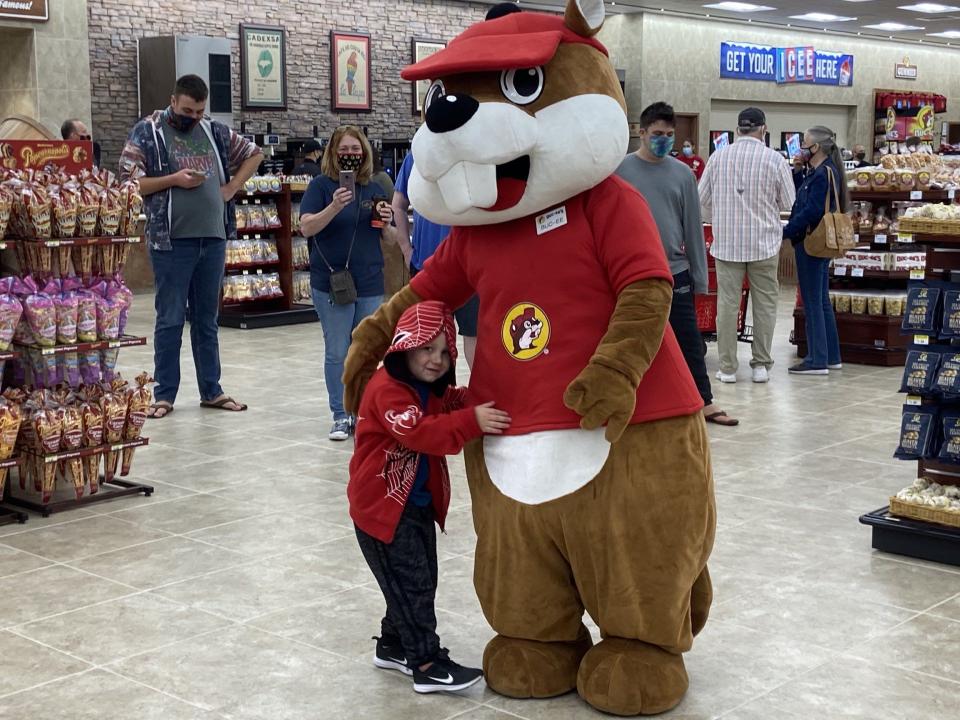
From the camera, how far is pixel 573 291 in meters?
3.12

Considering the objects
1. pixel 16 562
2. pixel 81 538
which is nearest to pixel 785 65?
pixel 81 538

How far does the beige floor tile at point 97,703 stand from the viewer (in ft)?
10.4

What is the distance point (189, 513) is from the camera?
5098 millimetres

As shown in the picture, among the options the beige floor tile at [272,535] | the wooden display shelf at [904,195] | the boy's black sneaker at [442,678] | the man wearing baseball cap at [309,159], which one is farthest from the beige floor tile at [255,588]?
the man wearing baseball cap at [309,159]

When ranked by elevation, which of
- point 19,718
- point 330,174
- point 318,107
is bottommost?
point 19,718

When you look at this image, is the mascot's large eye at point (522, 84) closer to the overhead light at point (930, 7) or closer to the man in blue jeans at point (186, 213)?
the man in blue jeans at point (186, 213)

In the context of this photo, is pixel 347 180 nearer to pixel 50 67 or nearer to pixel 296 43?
pixel 50 67

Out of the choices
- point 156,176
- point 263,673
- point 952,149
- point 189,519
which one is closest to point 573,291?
point 263,673

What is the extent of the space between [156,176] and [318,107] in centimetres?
980

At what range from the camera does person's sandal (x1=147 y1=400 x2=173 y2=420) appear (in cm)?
703

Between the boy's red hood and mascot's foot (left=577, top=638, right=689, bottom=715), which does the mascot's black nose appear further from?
mascot's foot (left=577, top=638, right=689, bottom=715)

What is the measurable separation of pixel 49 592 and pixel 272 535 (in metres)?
0.89

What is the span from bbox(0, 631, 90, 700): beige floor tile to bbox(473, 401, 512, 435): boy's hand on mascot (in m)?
1.34

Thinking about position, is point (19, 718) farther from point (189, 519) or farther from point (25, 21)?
point (25, 21)
